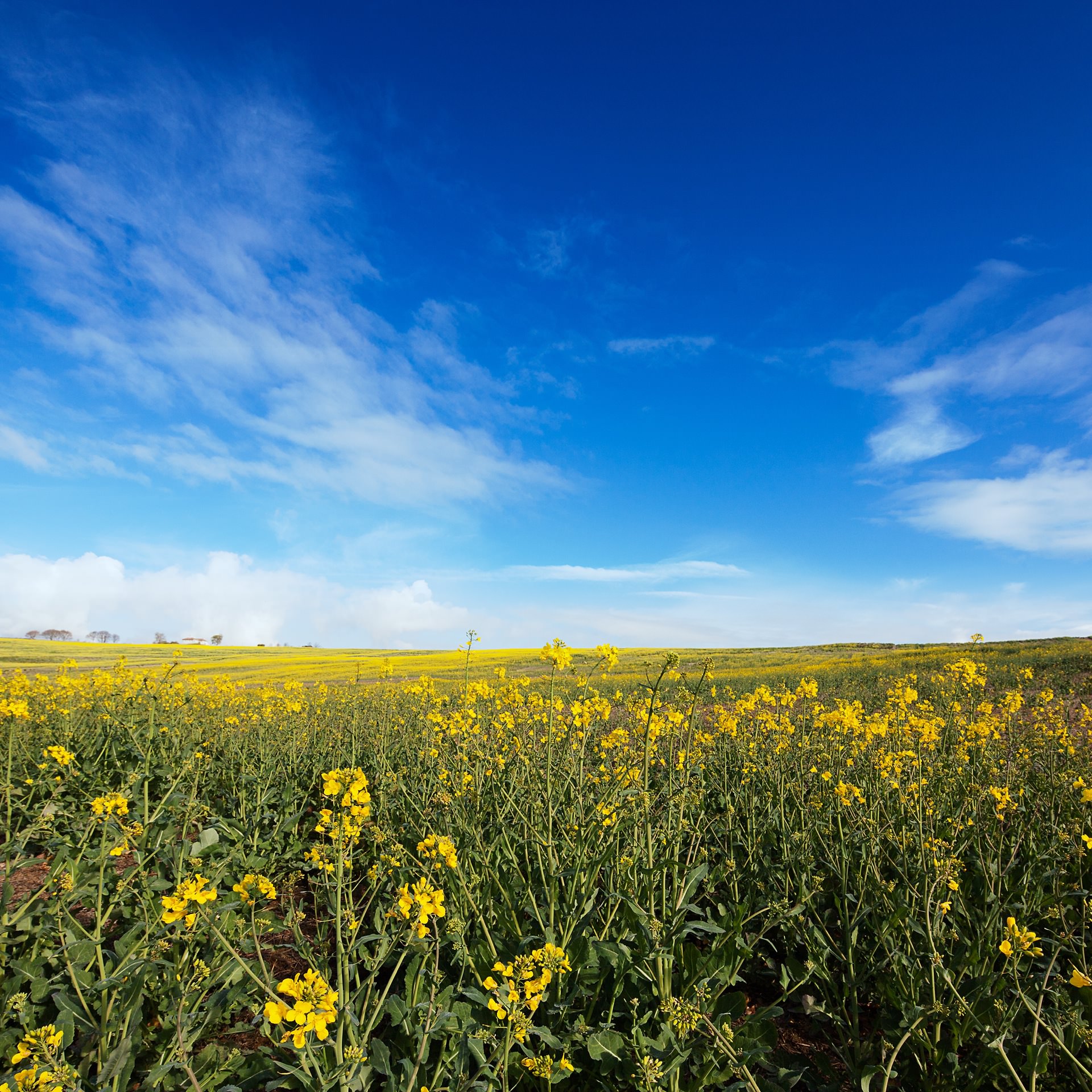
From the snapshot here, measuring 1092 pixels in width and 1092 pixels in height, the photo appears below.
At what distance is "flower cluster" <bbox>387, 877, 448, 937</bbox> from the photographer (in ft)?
7.10

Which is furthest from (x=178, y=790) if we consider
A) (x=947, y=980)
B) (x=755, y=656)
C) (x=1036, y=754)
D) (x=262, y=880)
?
(x=755, y=656)

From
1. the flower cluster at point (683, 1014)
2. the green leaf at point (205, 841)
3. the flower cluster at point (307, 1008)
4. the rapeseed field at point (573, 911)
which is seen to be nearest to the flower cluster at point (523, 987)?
the rapeseed field at point (573, 911)

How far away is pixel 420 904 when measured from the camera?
2240 mm

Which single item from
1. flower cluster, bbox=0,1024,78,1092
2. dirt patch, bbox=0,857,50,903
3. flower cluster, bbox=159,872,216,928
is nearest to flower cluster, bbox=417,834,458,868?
flower cluster, bbox=159,872,216,928

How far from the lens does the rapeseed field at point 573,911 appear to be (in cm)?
254

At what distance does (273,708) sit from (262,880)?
7.30 meters

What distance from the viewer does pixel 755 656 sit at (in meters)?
45.0

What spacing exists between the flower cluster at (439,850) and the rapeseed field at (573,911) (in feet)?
0.09

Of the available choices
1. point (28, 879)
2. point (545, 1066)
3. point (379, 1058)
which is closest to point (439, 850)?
point (379, 1058)

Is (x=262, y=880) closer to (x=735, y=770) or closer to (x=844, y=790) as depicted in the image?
(x=844, y=790)

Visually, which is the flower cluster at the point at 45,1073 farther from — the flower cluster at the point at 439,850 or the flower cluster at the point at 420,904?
the flower cluster at the point at 439,850

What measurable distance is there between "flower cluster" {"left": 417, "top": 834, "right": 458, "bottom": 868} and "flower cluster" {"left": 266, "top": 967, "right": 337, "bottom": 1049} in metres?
0.79

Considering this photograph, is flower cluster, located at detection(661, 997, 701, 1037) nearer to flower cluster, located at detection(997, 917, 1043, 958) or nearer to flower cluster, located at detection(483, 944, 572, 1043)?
flower cluster, located at detection(483, 944, 572, 1043)

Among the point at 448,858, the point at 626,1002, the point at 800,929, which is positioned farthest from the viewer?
the point at 800,929
